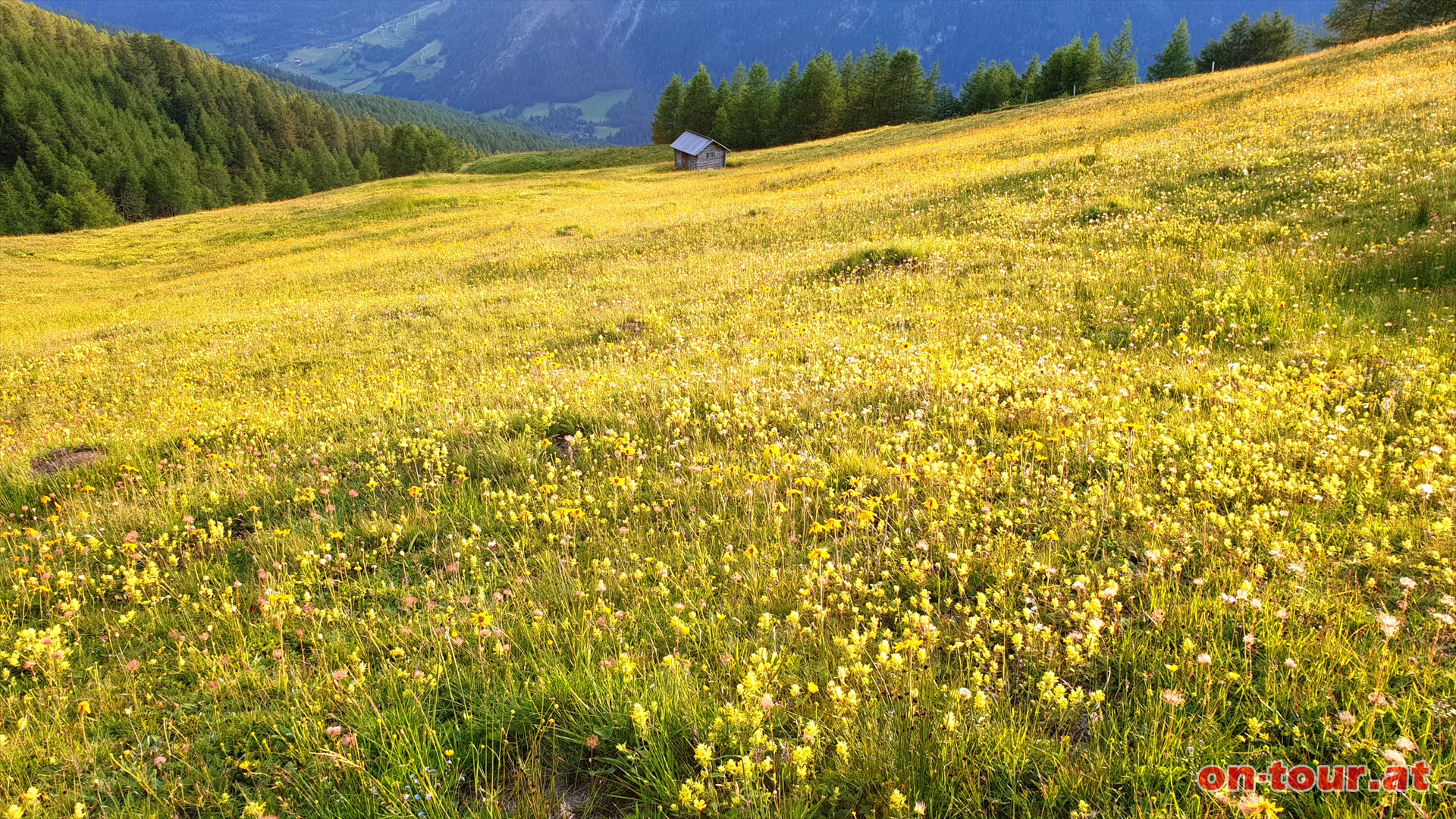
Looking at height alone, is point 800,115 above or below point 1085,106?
above

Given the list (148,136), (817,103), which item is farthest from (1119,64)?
(148,136)

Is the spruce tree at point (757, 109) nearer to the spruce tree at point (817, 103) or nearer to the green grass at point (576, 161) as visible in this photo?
the spruce tree at point (817, 103)

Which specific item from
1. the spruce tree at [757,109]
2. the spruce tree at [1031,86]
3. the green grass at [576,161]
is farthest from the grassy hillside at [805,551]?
the spruce tree at [1031,86]

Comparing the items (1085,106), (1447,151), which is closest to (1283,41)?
(1085,106)

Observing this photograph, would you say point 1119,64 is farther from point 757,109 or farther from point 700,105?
point 700,105

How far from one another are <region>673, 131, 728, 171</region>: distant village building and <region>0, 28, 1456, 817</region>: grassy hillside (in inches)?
2495

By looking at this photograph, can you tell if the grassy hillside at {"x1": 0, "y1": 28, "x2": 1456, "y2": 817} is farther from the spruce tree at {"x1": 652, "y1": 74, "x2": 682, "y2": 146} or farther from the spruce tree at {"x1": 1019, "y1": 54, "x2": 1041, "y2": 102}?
the spruce tree at {"x1": 652, "y1": 74, "x2": 682, "y2": 146}

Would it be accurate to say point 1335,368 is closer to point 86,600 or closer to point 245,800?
point 245,800

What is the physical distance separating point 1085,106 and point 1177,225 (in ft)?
113

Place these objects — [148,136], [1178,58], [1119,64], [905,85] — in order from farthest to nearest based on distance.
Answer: [148,136], [905,85], [1178,58], [1119,64]

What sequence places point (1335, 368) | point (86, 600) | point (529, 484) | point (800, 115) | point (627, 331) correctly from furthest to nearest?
point (800, 115), point (627, 331), point (1335, 368), point (529, 484), point (86, 600)

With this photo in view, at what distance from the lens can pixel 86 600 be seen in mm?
4340

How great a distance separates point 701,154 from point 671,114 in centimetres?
2954

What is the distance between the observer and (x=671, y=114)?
307 ft
